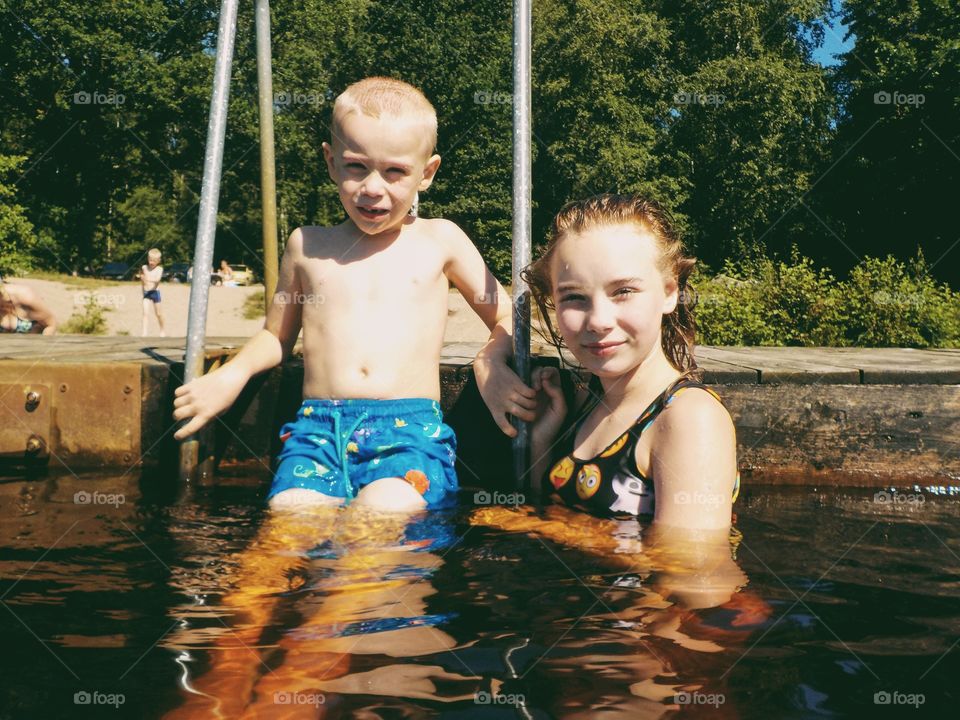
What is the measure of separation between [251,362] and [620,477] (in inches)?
58.2

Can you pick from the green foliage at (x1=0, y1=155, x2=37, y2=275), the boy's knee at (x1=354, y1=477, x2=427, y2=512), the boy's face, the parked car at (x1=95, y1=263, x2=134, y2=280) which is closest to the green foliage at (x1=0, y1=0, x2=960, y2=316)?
the green foliage at (x1=0, y1=155, x2=37, y2=275)

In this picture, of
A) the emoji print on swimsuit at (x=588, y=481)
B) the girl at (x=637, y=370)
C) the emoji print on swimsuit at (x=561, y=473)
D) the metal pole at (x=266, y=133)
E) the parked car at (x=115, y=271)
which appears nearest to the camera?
the girl at (x=637, y=370)

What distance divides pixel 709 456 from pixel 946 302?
932 centimetres

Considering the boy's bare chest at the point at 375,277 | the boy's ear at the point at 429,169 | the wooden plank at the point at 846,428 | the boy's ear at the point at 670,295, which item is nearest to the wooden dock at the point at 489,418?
the wooden plank at the point at 846,428

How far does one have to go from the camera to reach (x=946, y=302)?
410 inches

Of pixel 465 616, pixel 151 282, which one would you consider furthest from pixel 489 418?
pixel 151 282

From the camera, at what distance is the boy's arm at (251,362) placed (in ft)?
10.7

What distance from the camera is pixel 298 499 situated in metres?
3.00

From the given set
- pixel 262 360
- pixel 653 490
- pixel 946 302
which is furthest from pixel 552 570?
pixel 946 302

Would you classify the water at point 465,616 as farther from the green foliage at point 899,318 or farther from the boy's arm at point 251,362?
the green foliage at point 899,318

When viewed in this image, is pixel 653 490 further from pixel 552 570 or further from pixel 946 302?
pixel 946 302

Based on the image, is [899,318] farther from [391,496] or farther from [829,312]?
[391,496]

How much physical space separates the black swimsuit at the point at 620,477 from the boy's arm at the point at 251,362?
1275mm

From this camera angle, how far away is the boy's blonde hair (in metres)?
2.99
